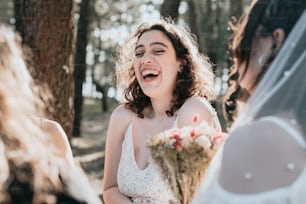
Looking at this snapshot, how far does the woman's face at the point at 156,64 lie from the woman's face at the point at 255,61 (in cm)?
118

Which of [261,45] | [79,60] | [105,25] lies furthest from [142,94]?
[105,25]

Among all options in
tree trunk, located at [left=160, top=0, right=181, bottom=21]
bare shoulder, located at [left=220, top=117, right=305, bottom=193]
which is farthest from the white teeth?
tree trunk, located at [left=160, top=0, right=181, bottom=21]

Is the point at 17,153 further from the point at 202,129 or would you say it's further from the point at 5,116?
the point at 202,129

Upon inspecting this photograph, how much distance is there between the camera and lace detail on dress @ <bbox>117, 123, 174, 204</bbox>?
8.50ft

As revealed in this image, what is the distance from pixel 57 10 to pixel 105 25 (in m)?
14.0

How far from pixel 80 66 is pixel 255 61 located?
7.86m

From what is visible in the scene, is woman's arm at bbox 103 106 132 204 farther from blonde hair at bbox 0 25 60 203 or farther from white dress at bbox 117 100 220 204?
blonde hair at bbox 0 25 60 203

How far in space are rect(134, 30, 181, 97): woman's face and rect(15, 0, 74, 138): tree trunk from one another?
151 centimetres

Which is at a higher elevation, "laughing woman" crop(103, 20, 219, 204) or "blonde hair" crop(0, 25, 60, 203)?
"blonde hair" crop(0, 25, 60, 203)

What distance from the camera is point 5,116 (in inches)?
38.9

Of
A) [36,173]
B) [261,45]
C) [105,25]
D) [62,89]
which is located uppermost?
[261,45]

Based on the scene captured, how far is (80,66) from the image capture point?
30.2 feet

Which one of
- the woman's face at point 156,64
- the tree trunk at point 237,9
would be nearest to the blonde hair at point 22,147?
the woman's face at point 156,64

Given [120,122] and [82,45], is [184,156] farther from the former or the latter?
[82,45]
